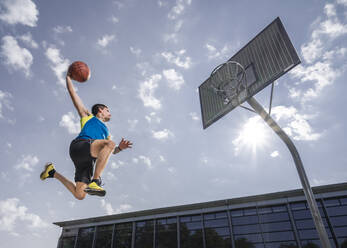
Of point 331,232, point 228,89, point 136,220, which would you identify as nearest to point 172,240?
point 136,220

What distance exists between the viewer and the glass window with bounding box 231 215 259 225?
62.4ft

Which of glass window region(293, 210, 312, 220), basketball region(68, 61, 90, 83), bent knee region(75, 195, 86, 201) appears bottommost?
bent knee region(75, 195, 86, 201)

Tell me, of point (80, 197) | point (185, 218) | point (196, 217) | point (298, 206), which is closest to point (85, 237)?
point (185, 218)

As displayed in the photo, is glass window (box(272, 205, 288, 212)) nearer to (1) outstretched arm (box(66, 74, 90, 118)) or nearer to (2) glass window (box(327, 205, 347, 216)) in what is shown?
(2) glass window (box(327, 205, 347, 216))

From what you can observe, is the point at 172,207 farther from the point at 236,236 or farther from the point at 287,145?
the point at 287,145

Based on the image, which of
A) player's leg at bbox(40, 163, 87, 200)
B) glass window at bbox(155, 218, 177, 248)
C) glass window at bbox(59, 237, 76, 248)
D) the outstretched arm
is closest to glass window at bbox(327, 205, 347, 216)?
glass window at bbox(155, 218, 177, 248)

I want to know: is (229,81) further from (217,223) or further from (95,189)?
(217,223)

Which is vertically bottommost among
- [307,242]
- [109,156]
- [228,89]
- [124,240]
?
[109,156]

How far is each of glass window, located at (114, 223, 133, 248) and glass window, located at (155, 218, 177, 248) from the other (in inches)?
135

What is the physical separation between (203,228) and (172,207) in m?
3.69

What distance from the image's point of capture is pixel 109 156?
3055mm

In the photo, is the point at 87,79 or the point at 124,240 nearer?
the point at 87,79

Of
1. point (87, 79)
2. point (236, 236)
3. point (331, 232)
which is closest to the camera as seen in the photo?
point (87, 79)

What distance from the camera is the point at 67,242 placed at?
91.5 feet
